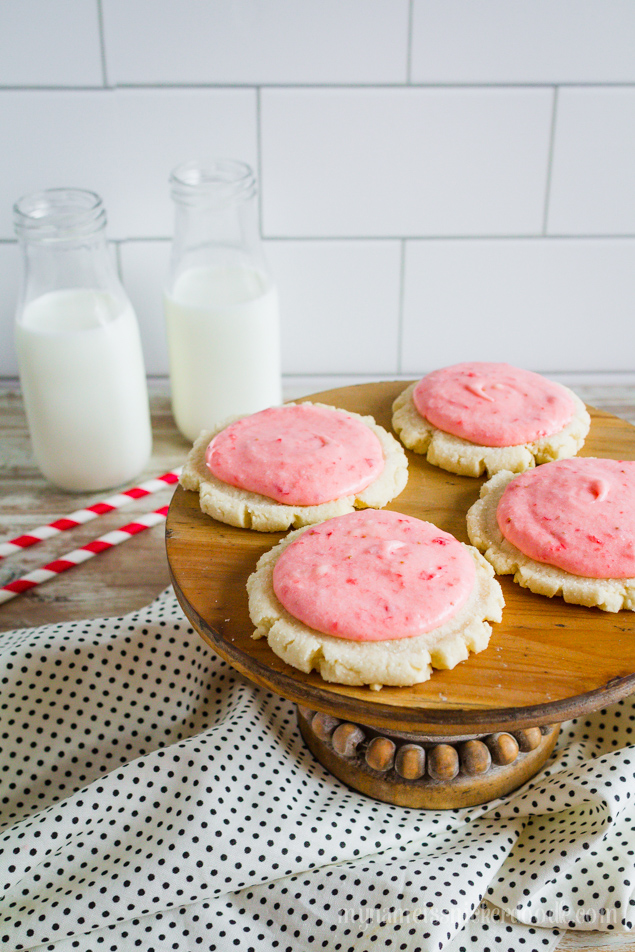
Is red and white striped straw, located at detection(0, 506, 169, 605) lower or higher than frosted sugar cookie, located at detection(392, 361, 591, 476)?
lower

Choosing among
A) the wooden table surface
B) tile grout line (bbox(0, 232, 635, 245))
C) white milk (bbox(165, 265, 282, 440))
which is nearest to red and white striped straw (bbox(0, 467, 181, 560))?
the wooden table surface

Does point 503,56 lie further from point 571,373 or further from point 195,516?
point 195,516

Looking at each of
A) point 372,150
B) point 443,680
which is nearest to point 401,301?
point 372,150

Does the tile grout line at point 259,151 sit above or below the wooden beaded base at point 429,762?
above

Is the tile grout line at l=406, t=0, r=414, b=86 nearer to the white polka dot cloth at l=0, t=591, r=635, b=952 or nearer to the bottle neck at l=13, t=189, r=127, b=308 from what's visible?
the bottle neck at l=13, t=189, r=127, b=308

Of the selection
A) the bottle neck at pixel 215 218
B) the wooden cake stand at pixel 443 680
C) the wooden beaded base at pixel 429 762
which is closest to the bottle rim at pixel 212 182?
the bottle neck at pixel 215 218

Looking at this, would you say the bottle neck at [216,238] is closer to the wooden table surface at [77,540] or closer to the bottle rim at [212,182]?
the bottle rim at [212,182]

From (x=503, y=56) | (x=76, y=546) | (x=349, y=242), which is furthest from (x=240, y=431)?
(x=503, y=56)
